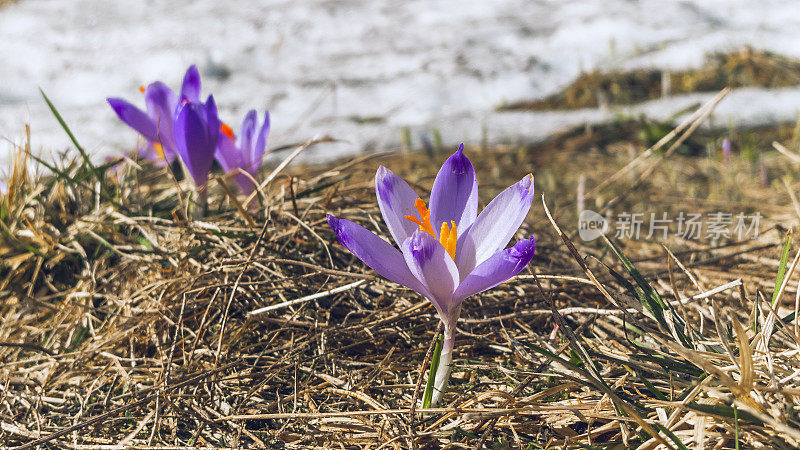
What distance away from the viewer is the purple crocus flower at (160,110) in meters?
1.50

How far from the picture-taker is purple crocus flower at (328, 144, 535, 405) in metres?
0.86

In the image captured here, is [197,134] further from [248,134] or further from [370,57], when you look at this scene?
[370,57]

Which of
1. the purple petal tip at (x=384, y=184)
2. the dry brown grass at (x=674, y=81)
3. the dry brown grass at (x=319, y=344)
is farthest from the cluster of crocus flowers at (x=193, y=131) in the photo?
the dry brown grass at (x=674, y=81)

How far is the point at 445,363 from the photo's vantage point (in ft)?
3.31

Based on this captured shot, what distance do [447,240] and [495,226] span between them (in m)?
0.08

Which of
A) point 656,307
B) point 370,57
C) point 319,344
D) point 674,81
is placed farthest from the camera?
point 370,57

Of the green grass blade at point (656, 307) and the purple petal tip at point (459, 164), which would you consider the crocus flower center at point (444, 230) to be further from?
the green grass blade at point (656, 307)

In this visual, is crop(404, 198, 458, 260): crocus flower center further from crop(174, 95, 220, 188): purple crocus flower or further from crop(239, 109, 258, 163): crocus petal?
crop(239, 109, 258, 163): crocus petal

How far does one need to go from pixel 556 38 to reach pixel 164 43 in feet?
9.38

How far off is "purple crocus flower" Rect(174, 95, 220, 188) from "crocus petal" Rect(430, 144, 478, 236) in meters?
0.64

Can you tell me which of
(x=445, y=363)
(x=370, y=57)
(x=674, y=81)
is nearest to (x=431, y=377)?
(x=445, y=363)

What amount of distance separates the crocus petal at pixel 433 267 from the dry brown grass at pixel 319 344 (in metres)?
0.18

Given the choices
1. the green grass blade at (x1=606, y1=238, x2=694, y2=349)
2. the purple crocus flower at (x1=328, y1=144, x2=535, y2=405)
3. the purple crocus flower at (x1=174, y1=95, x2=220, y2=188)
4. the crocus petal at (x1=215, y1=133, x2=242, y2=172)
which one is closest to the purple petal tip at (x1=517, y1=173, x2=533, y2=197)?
the purple crocus flower at (x1=328, y1=144, x2=535, y2=405)

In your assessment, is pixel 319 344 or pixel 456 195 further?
pixel 319 344
